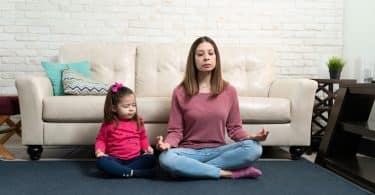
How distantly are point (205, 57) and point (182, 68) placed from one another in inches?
40.5

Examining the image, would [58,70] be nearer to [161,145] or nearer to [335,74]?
[161,145]

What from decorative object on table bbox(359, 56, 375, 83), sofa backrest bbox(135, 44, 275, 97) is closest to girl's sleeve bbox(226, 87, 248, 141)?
sofa backrest bbox(135, 44, 275, 97)

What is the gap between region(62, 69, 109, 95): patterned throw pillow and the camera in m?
2.79

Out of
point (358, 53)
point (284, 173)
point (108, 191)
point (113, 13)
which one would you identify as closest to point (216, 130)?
point (284, 173)

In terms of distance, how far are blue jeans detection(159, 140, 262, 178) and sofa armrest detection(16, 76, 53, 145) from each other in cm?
96

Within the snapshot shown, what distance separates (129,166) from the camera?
217 centimetres

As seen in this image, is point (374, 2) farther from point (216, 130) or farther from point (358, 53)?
point (216, 130)

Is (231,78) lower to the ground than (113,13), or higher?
lower

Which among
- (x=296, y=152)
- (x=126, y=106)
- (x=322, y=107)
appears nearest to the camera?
(x=126, y=106)

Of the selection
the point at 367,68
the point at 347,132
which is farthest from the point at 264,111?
the point at 367,68

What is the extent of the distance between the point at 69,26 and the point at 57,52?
0.82 ft

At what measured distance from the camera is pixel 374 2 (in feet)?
11.9

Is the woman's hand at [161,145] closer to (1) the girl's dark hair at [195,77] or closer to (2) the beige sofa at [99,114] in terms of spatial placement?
(1) the girl's dark hair at [195,77]

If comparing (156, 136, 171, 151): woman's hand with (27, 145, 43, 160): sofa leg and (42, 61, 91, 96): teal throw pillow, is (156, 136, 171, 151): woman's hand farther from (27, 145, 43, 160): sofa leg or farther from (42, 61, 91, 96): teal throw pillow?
(42, 61, 91, 96): teal throw pillow
